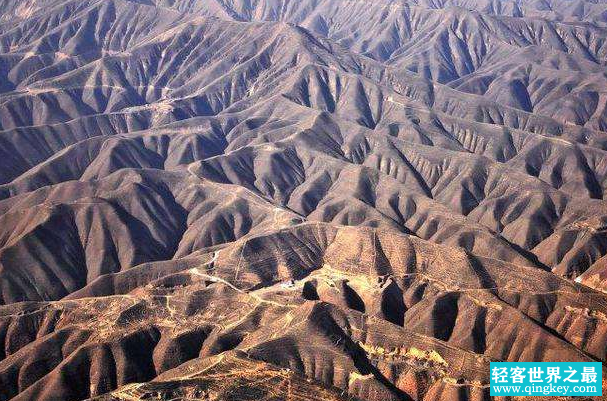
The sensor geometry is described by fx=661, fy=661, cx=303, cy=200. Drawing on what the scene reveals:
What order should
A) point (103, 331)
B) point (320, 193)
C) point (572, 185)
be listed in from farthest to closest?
point (572, 185), point (320, 193), point (103, 331)

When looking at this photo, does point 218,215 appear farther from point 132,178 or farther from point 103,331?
point 103,331

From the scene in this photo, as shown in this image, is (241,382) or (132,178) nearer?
(241,382)

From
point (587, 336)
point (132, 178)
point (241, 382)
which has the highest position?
point (132, 178)

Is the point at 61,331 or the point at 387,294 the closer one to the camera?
the point at 61,331

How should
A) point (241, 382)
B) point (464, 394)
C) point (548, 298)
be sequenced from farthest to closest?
1. point (548, 298)
2. point (464, 394)
3. point (241, 382)

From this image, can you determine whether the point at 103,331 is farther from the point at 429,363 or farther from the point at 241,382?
the point at 429,363

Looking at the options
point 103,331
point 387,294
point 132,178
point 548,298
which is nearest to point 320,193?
point 132,178

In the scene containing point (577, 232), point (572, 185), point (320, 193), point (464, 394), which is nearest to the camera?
point (464, 394)

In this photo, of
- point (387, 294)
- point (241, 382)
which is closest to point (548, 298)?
point (387, 294)

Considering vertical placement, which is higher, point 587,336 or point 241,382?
point 241,382
